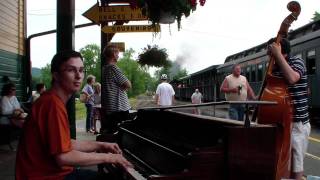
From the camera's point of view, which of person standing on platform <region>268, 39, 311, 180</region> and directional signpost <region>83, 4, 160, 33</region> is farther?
directional signpost <region>83, 4, 160, 33</region>

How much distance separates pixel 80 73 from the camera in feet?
11.0

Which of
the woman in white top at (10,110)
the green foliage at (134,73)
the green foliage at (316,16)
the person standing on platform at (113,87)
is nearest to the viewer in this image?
the person standing on platform at (113,87)

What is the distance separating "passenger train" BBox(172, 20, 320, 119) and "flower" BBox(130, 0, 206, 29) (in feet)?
43.9

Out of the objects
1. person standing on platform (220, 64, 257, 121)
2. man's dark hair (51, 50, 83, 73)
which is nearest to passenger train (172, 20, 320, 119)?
person standing on platform (220, 64, 257, 121)

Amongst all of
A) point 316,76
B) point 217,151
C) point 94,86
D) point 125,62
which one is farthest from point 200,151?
point 125,62

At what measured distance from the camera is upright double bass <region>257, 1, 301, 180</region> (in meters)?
5.03

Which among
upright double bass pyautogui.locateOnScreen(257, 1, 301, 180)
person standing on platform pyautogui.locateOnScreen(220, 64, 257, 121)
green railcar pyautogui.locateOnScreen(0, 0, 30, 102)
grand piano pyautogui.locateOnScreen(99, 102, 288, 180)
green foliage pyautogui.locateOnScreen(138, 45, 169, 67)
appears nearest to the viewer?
grand piano pyautogui.locateOnScreen(99, 102, 288, 180)

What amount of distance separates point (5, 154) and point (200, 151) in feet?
25.5

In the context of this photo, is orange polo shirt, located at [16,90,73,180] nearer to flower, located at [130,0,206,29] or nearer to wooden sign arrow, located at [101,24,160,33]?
flower, located at [130,0,206,29]

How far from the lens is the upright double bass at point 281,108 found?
5.03 metres

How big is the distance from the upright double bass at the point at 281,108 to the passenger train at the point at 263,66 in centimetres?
Answer: 1344

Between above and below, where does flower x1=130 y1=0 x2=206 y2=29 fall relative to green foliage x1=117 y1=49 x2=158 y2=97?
below

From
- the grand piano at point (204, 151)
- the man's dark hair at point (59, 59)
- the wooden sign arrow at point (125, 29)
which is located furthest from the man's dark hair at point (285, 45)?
the wooden sign arrow at point (125, 29)

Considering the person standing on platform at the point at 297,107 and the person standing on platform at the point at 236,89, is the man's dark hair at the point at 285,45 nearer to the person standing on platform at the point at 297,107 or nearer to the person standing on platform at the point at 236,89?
the person standing on platform at the point at 297,107
